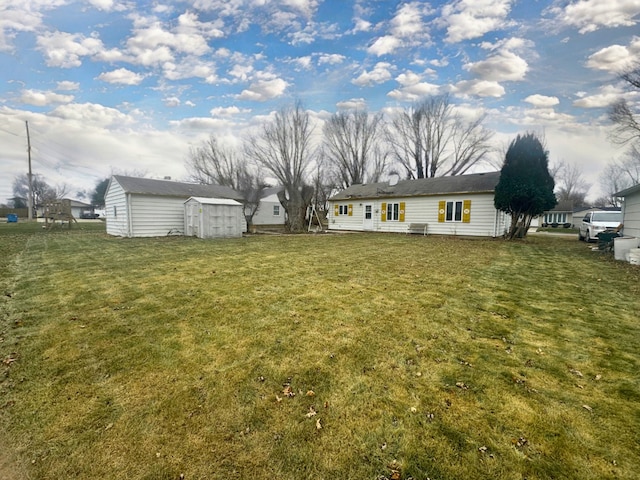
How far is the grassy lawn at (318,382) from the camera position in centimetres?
191

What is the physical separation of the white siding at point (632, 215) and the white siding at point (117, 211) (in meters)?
23.3

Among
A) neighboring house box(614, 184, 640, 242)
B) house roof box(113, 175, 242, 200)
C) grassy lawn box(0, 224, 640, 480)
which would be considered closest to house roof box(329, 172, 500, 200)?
neighboring house box(614, 184, 640, 242)

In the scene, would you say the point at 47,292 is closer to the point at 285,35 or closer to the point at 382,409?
the point at 382,409

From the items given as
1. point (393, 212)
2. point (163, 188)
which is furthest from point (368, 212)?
point (163, 188)

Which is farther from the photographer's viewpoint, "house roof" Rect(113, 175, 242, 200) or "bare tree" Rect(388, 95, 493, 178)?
"bare tree" Rect(388, 95, 493, 178)

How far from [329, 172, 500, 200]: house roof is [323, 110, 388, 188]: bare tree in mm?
10365

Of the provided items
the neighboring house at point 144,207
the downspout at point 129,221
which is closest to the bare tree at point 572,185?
the neighboring house at point 144,207

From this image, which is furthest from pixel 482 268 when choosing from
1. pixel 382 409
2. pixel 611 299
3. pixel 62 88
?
pixel 62 88

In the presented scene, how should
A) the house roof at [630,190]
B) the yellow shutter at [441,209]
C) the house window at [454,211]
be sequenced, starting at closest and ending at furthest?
1. the house roof at [630,190]
2. the house window at [454,211]
3. the yellow shutter at [441,209]

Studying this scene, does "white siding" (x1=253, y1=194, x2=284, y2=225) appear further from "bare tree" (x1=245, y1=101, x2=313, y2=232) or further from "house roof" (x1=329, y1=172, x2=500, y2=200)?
"house roof" (x1=329, y1=172, x2=500, y2=200)

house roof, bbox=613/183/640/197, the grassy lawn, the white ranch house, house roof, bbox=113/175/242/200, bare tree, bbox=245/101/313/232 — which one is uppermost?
bare tree, bbox=245/101/313/232

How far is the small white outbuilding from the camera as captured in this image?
54.2ft

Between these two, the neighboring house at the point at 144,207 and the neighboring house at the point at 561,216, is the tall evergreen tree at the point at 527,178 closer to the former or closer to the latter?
the neighboring house at the point at 144,207

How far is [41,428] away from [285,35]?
16.1 metres
